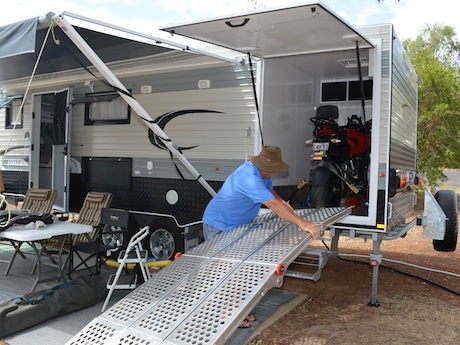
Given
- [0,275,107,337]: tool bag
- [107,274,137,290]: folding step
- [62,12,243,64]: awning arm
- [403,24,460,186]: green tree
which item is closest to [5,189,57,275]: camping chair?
[107,274,137,290]: folding step

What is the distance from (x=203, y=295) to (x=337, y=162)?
11.0 feet

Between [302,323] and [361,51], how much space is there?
2.96 m

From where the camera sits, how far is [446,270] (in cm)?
614

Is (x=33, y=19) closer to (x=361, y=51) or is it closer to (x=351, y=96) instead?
(x=361, y=51)

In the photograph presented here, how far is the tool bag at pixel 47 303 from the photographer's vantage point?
3.51m

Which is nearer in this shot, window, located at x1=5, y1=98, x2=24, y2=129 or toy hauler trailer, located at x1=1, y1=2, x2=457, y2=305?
toy hauler trailer, located at x1=1, y1=2, x2=457, y2=305

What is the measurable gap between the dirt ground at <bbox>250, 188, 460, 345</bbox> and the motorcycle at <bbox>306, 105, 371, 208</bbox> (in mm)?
968

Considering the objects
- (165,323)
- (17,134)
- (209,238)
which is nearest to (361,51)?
(209,238)

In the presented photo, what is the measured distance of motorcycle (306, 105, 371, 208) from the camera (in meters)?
5.07

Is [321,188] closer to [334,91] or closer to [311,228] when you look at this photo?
[311,228]

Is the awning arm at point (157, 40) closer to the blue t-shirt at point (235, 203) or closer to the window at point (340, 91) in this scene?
the blue t-shirt at point (235, 203)

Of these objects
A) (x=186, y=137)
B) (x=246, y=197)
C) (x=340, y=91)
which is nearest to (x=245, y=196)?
(x=246, y=197)

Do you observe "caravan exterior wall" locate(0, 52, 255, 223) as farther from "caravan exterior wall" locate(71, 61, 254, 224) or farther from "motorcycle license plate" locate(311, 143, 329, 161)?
"motorcycle license plate" locate(311, 143, 329, 161)

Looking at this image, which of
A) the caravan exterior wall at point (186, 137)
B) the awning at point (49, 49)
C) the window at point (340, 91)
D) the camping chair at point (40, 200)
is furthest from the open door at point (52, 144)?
the window at point (340, 91)
